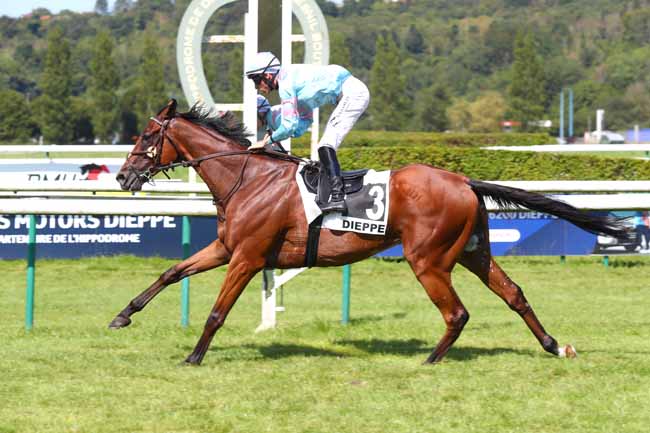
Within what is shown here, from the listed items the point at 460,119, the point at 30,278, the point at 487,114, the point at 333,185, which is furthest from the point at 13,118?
the point at 333,185

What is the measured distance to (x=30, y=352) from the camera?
20.6ft

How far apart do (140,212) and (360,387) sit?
248 cm

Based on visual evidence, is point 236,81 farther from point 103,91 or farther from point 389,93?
point 389,93

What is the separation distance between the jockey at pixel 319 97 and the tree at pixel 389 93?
5801 cm

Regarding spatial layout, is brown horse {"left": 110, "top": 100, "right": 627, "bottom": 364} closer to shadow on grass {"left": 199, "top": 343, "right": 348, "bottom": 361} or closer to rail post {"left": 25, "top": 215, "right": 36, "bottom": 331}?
shadow on grass {"left": 199, "top": 343, "right": 348, "bottom": 361}

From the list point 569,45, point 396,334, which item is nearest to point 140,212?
point 396,334

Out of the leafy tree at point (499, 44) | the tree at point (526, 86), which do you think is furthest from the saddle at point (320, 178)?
the leafy tree at point (499, 44)

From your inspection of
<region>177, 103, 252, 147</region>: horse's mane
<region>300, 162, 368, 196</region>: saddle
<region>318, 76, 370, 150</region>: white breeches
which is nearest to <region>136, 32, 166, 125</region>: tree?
<region>177, 103, 252, 147</region>: horse's mane

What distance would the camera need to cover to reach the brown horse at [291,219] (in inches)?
235

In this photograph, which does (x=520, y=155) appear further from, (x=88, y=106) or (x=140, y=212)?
(x=88, y=106)

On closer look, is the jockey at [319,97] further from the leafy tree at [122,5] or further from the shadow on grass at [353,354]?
the leafy tree at [122,5]

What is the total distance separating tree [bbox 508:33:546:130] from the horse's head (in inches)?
2315

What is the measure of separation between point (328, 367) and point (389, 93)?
5976 centimetres

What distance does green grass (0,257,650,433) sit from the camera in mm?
4688
